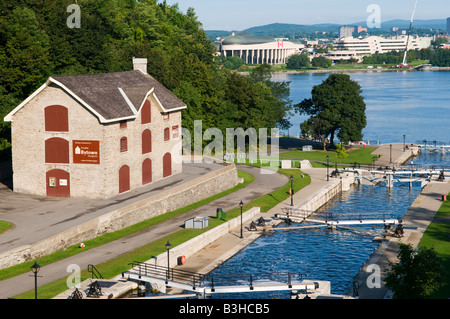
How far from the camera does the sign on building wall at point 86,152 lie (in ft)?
182

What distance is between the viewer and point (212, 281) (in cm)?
3969

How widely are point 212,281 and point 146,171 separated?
A: 2434cm

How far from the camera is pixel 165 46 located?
11544cm

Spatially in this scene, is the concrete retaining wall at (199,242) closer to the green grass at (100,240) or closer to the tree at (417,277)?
the green grass at (100,240)

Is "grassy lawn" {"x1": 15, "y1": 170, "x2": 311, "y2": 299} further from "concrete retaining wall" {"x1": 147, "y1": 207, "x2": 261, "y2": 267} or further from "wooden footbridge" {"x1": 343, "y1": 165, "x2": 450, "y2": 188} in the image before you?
"wooden footbridge" {"x1": 343, "y1": 165, "x2": 450, "y2": 188}

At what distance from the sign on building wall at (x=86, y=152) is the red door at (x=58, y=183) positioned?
1644 mm

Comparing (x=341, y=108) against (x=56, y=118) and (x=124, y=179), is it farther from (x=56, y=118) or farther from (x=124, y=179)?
(x=56, y=118)

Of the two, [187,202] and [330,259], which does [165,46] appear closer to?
[187,202]

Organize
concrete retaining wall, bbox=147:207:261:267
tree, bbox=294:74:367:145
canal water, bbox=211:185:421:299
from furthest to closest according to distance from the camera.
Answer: tree, bbox=294:74:367:145 → canal water, bbox=211:185:421:299 → concrete retaining wall, bbox=147:207:261:267

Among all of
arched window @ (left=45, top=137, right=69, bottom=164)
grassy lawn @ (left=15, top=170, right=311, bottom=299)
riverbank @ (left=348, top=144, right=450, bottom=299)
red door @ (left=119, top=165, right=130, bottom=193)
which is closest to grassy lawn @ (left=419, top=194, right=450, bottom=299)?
riverbank @ (left=348, top=144, right=450, bottom=299)

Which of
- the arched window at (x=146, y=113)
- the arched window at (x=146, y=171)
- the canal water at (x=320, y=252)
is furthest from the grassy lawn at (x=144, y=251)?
the arched window at (x=146, y=113)

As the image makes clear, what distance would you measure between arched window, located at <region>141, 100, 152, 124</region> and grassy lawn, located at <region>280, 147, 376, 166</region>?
106ft

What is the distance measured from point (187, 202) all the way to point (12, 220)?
18.0 metres

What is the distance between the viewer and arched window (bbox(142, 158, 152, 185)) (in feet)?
202
